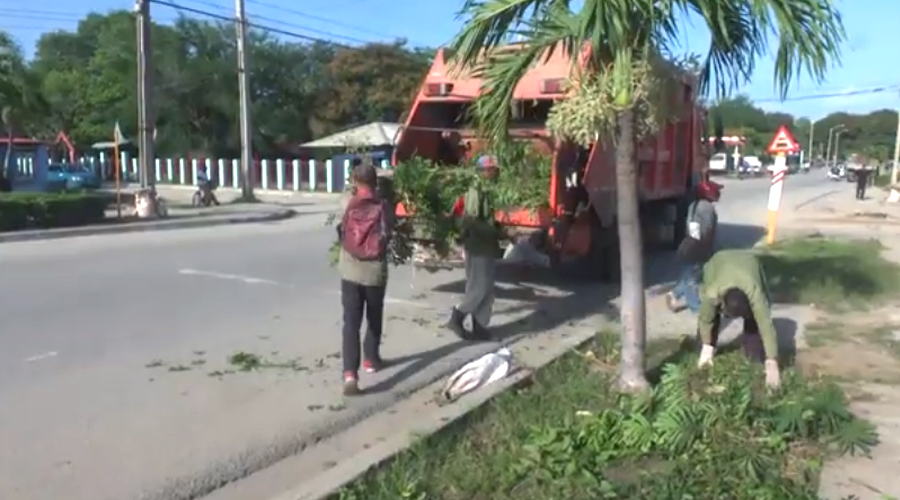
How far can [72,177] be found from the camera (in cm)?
4688

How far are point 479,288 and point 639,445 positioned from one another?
3653 millimetres

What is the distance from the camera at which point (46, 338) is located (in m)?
8.97

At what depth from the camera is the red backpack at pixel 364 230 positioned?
23.0 ft

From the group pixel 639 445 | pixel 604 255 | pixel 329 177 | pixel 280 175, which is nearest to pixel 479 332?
pixel 639 445

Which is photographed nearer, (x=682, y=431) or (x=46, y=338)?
(x=682, y=431)

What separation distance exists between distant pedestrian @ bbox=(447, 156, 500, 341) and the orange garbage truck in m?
0.72

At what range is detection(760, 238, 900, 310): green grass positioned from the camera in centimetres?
1152

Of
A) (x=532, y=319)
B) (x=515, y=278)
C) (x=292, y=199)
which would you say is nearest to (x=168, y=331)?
(x=532, y=319)

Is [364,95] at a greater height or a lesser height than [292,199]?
greater

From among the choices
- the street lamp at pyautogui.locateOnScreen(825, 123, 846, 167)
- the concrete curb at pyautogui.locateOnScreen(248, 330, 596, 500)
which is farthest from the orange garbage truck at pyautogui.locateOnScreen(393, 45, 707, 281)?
the street lamp at pyautogui.locateOnScreen(825, 123, 846, 167)

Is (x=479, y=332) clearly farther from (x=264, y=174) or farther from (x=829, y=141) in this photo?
(x=829, y=141)

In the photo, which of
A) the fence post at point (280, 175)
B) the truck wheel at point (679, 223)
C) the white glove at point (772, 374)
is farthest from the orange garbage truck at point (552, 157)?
the fence post at point (280, 175)

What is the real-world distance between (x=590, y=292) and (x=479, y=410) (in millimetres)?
6485

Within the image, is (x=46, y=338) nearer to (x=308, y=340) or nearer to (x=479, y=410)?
(x=308, y=340)
